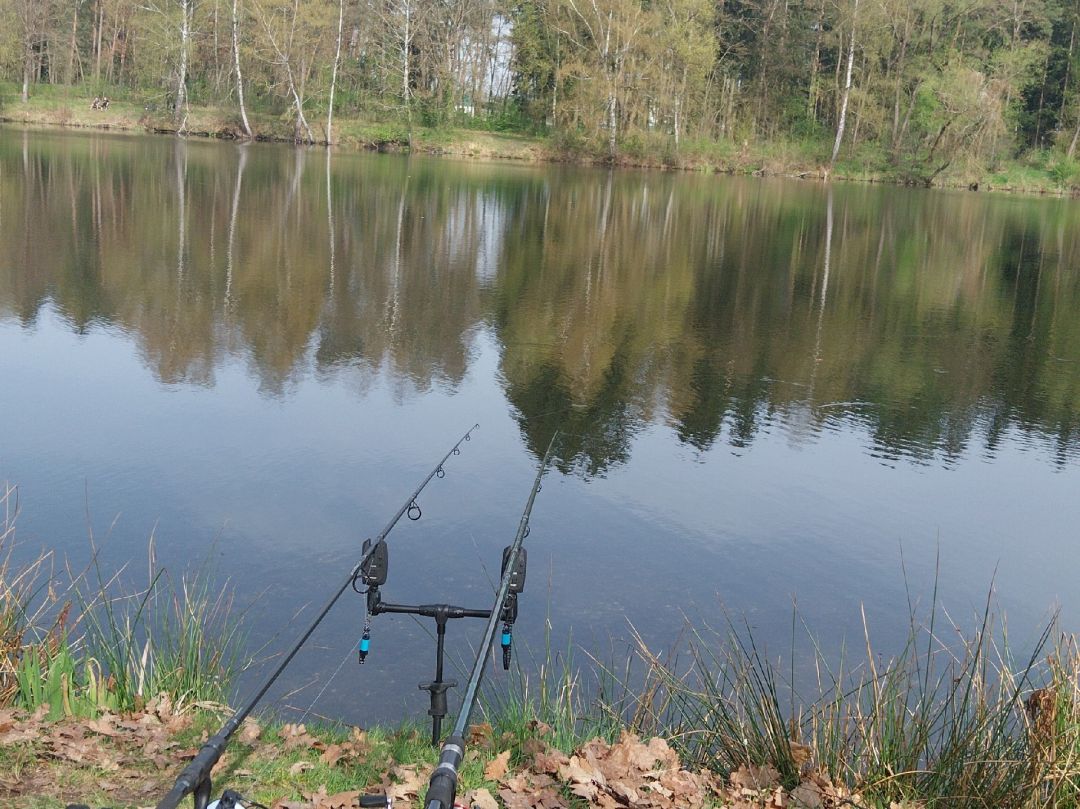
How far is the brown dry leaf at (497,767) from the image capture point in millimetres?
4238

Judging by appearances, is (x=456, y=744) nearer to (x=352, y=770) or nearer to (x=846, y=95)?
(x=352, y=770)

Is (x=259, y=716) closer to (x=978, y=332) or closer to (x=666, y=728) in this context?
(x=666, y=728)

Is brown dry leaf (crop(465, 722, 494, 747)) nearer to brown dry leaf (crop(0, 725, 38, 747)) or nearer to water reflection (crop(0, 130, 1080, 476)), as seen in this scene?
brown dry leaf (crop(0, 725, 38, 747))

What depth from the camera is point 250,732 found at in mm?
4512

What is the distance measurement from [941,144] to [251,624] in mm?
58134

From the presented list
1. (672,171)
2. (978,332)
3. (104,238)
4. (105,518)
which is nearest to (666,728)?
(105,518)

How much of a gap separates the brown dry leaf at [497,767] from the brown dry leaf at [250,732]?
3.18ft

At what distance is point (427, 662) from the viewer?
5.87 metres

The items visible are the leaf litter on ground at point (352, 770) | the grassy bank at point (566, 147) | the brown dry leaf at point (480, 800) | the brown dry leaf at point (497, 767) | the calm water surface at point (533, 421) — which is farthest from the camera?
the grassy bank at point (566, 147)

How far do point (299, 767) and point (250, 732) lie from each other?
353 millimetres

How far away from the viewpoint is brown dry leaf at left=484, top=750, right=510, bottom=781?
13.9ft

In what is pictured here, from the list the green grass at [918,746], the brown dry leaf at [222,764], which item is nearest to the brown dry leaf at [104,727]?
the brown dry leaf at [222,764]

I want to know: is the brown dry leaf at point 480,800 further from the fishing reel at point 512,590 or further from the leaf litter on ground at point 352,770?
the fishing reel at point 512,590

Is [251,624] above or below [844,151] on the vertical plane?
below
